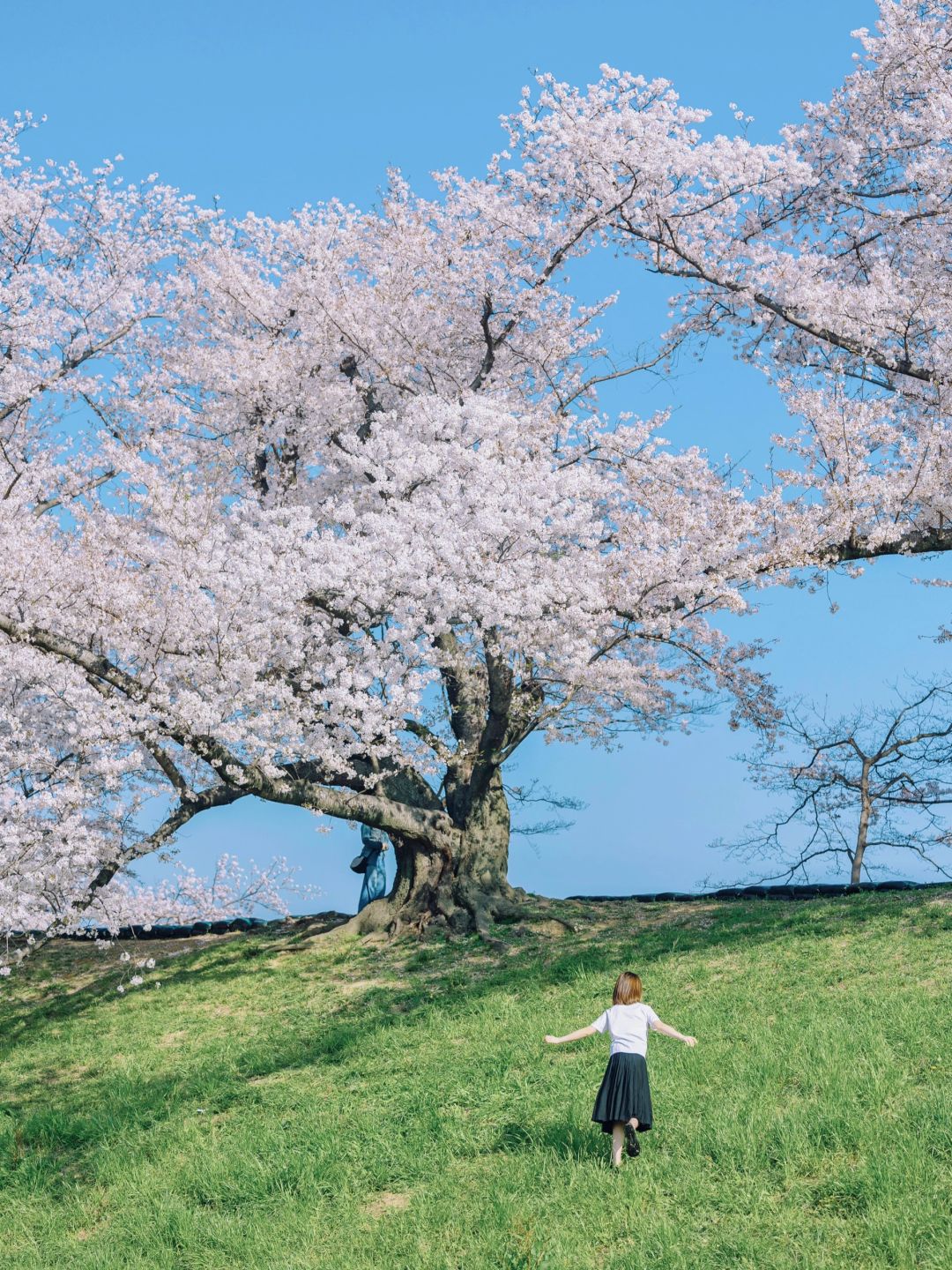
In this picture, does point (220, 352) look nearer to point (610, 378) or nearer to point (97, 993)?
point (610, 378)

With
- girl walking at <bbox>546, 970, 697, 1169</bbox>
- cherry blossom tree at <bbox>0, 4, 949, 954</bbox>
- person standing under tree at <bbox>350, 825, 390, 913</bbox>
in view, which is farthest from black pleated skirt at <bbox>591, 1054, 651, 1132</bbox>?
person standing under tree at <bbox>350, 825, 390, 913</bbox>

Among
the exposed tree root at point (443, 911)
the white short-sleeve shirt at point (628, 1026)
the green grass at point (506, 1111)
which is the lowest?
the green grass at point (506, 1111)

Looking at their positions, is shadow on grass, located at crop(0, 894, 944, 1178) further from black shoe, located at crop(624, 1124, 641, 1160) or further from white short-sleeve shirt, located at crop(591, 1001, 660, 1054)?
white short-sleeve shirt, located at crop(591, 1001, 660, 1054)

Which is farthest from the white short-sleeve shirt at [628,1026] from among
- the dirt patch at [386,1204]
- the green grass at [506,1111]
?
the dirt patch at [386,1204]

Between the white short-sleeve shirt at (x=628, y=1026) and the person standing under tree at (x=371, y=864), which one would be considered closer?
the white short-sleeve shirt at (x=628, y=1026)

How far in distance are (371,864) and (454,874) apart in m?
2.29

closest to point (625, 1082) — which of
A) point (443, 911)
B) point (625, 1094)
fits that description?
point (625, 1094)

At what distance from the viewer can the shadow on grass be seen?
11.7 meters

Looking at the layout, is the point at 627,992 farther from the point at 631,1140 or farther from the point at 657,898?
the point at 657,898

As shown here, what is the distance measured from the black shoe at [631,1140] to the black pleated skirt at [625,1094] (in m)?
0.07

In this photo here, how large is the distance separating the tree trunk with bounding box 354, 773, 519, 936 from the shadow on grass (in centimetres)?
75

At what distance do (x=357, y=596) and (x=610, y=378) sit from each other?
7.15m

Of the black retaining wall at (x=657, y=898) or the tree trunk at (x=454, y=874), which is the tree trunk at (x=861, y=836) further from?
the tree trunk at (x=454, y=874)

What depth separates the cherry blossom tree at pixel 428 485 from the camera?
14.5 m
